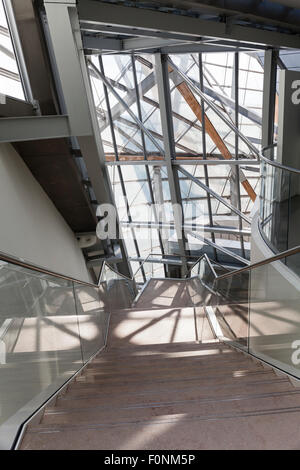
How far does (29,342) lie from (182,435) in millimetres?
1405

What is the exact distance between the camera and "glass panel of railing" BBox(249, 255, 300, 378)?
375cm

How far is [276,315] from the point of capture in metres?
4.27

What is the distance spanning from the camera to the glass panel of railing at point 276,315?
3746 millimetres

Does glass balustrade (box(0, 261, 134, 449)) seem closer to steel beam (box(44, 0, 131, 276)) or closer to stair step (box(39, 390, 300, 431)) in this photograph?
stair step (box(39, 390, 300, 431))

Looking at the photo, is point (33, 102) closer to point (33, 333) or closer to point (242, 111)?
point (33, 333)

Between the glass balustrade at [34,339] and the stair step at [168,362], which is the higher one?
the glass balustrade at [34,339]

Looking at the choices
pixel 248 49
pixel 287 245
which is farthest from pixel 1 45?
pixel 248 49

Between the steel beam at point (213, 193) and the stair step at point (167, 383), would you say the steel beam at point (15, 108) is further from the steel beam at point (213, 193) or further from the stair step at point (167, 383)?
the steel beam at point (213, 193)

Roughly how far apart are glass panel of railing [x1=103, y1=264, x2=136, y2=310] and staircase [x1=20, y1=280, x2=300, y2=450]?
3.40 m

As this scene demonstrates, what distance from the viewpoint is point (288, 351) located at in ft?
12.4

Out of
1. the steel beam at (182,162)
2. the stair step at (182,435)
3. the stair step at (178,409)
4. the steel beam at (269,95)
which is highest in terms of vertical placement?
the steel beam at (269,95)

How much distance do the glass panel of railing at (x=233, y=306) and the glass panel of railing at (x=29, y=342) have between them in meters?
2.31

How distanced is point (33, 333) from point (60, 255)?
7.62 meters

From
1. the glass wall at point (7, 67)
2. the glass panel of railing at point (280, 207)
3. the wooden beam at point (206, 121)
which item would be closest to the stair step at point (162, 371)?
the glass panel of railing at point (280, 207)
